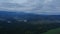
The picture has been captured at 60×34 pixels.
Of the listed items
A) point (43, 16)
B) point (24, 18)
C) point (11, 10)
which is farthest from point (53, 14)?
point (11, 10)

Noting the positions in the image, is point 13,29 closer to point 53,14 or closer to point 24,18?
point 24,18

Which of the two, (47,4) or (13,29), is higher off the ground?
(47,4)

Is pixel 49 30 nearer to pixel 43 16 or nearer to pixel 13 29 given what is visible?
pixel 43 16

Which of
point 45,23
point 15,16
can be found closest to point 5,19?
point 15,16

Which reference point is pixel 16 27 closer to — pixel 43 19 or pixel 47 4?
pixel 43 19

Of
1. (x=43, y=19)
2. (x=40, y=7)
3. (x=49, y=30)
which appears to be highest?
(x=40, y=7)

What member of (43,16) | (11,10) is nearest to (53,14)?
(43,16)

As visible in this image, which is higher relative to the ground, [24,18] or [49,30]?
[24,18]
